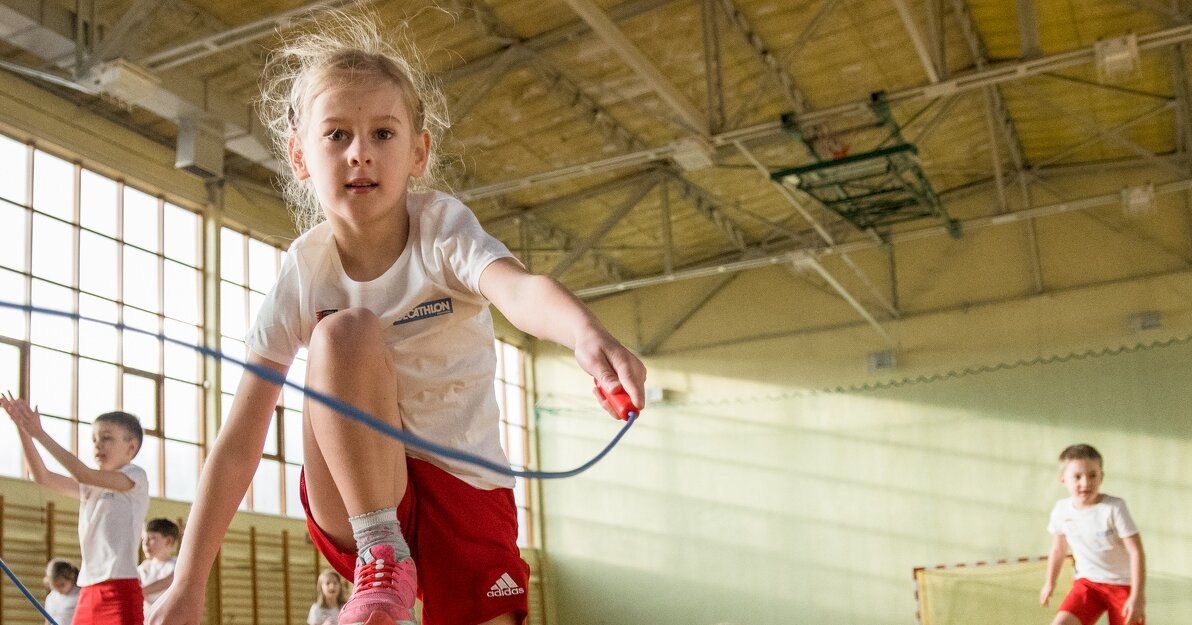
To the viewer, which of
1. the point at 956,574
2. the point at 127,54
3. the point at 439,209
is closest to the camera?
the point at 439,209

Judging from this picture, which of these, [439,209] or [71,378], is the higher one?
[71,378]

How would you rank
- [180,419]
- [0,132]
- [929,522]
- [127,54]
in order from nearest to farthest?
[127,54] → [0,132] → [180,419] → [929,522]

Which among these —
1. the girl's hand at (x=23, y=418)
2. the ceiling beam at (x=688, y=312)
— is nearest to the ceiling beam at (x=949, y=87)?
the ceiling beam at (x=688, y=312)

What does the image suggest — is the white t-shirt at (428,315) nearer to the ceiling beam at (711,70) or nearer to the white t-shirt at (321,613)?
the white t-shirt at (321,613)

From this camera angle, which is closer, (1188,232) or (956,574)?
(956,574)

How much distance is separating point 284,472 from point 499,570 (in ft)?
33.3

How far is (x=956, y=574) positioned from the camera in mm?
12688

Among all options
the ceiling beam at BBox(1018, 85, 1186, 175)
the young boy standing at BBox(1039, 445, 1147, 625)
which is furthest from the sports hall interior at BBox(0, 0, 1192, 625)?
the young boy standing at BBox(1039, 445, 1147, 625)

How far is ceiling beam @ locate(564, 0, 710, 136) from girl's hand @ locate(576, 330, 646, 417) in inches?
264

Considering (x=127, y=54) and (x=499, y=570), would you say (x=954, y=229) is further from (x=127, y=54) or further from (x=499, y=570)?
(x=499, y=570)

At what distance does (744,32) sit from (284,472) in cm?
588

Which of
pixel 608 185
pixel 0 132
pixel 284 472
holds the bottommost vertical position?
pixel 284 472

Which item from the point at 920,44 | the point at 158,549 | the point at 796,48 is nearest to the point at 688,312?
the point at 796,48

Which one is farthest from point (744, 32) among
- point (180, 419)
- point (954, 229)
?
point (180, 419)
